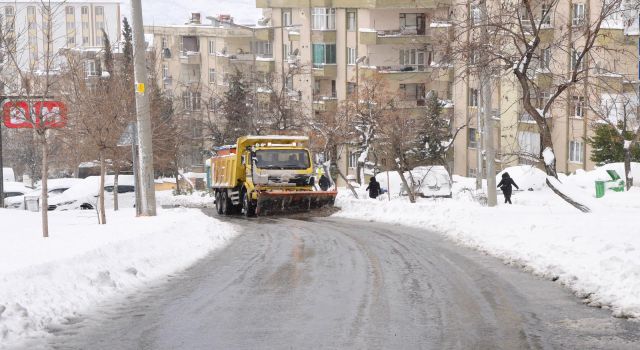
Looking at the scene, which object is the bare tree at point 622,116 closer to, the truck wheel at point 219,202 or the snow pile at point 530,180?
the snow pile at point 530,180

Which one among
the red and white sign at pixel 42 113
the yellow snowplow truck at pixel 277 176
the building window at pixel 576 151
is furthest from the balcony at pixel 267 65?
the red and white sign at pixel 42 113

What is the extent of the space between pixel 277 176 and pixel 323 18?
37847mm

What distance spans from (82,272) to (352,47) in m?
54.3

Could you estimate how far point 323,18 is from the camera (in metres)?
67.7

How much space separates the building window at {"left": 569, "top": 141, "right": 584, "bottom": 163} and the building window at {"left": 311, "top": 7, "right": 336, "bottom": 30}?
A: 24.8 m

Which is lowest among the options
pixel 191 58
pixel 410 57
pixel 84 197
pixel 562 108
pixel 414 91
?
pixel 84 197

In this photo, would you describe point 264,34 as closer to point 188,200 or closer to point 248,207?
point 188,200

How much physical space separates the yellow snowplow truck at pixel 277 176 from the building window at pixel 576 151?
62.5ft

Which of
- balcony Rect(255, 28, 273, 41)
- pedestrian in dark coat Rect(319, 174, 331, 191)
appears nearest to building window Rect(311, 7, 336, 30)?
balcony Rect(255, 28, 273, 41)

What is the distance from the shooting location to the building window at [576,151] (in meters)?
46.5

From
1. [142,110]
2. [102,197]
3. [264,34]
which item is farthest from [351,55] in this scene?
[142,110]

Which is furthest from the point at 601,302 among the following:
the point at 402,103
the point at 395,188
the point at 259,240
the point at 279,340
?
the point at 402,103

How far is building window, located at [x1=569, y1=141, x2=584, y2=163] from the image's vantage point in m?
46.5

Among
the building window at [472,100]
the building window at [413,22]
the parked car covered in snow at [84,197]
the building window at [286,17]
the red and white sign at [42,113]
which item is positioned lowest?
the parked car covered in snow at [84,197]
